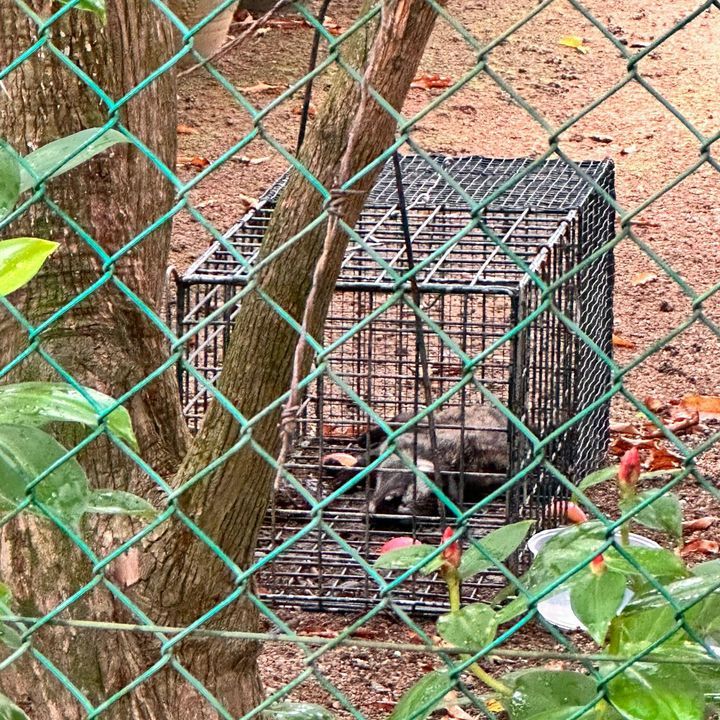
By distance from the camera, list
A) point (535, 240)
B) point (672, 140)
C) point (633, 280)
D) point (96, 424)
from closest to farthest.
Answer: point (96, 424), point (535, 240), point (633, 280), point (672, 140)

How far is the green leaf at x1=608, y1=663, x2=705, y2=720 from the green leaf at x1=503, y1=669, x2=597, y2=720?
56 millimetres

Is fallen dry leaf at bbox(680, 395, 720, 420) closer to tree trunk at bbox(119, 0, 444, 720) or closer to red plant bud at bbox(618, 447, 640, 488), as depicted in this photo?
tree trunk at bbox(119, 0, 444, 720)

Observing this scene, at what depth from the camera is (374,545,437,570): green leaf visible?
1.58m

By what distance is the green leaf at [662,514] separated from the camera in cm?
157

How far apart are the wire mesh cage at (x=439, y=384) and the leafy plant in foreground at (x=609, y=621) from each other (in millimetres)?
1749

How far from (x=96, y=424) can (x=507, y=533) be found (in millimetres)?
500

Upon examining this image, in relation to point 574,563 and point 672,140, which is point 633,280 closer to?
point 672,140

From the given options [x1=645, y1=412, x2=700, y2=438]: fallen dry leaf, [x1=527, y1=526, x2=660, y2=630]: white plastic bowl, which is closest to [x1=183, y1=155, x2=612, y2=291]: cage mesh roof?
[x1=527, y1=526, x2=660, y2=630]: white plastic bowl

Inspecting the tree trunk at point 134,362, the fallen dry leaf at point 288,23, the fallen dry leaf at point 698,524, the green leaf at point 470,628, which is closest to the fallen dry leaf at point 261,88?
the fallen dry leaf at point 288,23

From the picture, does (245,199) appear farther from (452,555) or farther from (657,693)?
Result: (657,693)

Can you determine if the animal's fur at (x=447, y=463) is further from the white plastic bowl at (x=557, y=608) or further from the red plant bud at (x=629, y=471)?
the red plant bud at (x=629, y=471)

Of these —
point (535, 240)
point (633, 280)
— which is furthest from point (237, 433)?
point (633, 280)

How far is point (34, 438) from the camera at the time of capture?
58.6 inches

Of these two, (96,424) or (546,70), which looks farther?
(546,70)
